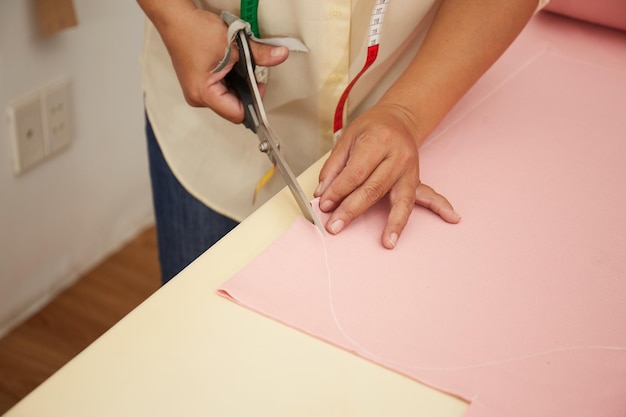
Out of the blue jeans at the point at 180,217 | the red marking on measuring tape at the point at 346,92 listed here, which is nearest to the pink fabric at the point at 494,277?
the red marking on measuring tape at the point at 346,92

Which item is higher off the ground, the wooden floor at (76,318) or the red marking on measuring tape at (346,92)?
the red marking on measuring tape at (346,92)

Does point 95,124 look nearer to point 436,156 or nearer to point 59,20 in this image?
point 59,20

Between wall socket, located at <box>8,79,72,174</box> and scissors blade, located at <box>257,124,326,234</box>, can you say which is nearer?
scissors blade, located at <box>257,124,326,234</box>

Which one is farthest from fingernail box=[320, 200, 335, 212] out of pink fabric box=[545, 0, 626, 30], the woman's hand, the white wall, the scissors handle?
the white wall

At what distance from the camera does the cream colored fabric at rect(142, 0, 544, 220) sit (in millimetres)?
845

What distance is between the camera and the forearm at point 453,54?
2.64ft

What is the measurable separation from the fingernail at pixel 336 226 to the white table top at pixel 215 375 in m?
0.12

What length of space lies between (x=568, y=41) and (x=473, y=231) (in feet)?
1.68

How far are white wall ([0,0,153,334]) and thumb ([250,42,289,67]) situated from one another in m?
0.88

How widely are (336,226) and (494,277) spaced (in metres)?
0.14

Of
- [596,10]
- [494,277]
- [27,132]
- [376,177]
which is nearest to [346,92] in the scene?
[376,177]

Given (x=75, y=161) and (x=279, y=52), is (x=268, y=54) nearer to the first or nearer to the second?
(x=279, y=52)

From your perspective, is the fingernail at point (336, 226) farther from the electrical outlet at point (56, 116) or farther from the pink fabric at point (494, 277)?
the electrical outlet at point (56, 116)

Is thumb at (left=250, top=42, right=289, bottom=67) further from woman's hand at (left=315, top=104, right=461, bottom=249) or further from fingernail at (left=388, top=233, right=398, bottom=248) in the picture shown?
fingernail at (left=388, top=233, right=398, bottom=248)
